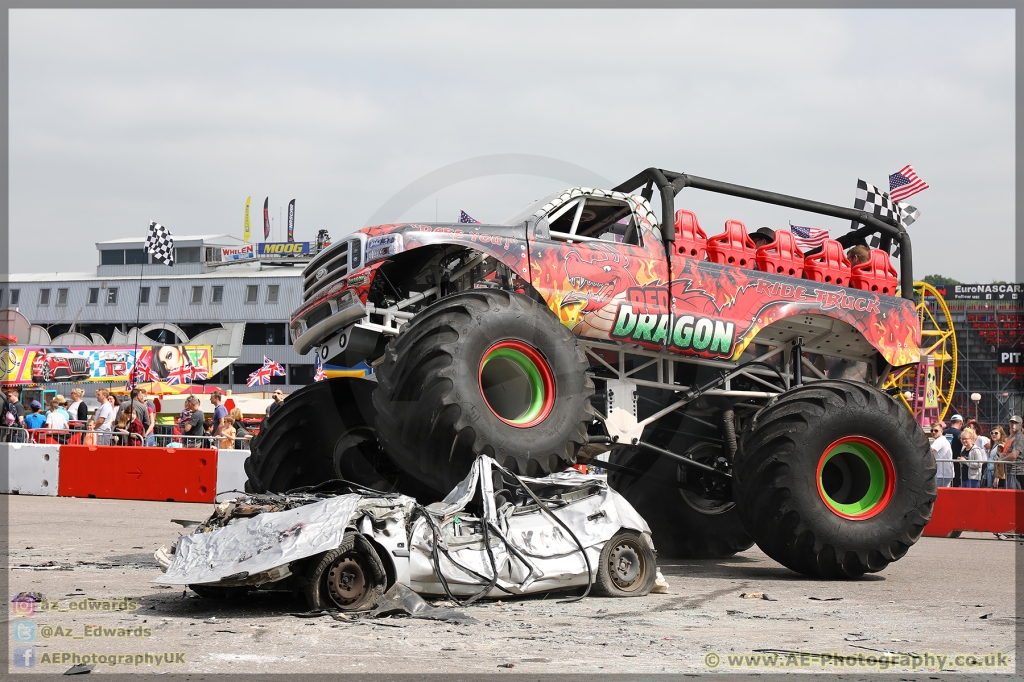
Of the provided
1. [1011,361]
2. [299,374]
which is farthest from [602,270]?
[299,374]

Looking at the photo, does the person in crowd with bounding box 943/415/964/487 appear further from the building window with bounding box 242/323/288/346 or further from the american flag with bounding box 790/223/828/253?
the building window with bounding box 242/323/288/346

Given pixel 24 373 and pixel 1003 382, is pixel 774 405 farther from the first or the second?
pixel 1003 382

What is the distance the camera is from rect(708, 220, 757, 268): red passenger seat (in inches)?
390

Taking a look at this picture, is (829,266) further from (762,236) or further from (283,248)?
(283,248)

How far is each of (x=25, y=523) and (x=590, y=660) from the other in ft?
31.1

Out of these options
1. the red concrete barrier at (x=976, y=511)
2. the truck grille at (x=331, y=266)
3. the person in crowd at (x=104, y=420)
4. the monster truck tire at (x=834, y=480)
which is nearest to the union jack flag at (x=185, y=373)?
the person in crowd at (x=104, y=420)

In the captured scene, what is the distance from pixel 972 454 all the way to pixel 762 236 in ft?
26.1

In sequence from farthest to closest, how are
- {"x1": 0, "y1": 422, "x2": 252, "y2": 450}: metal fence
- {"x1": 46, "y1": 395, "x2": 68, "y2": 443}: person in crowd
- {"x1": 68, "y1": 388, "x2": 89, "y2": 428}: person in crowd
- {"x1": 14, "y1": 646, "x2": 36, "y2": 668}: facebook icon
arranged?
1. {"x1": 68, "y1": 388, "x2": 89, "y2": 428}: person in crowd
2. {"x1": 46, "y1": 395, "x2": 68, "y2": 443}: person in crowd
3. {"x1": 0, "y1": 422, "x2": 252, "y2": 450}: metal fence
4. {"x1": 14, "y1": 646, "x2": 36, "y2": 668}: facebook icon

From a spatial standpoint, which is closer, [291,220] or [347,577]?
[347,577]

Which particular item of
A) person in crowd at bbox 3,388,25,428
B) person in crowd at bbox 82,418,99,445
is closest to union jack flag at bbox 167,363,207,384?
person in crowd at bbox 3,388,25,428

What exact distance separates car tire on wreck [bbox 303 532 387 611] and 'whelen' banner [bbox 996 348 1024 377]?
4778 centimetres

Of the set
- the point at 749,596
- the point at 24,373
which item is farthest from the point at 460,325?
the point at 24,373

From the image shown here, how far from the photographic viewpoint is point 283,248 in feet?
234

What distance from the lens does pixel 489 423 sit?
766 cm
